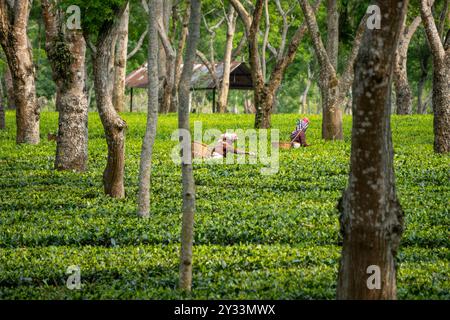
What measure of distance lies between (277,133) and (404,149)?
535cm

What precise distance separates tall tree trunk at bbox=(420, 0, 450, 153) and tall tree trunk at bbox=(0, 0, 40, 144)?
10790mm

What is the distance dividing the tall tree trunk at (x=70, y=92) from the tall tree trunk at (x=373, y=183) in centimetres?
1195

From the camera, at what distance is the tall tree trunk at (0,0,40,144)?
80.4 feet

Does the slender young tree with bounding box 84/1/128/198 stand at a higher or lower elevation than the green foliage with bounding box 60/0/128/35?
lower

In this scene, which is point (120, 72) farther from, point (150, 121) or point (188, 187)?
point (188, 187)

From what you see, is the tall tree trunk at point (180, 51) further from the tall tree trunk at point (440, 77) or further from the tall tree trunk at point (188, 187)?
the tall tree trunk at point (188, 187)

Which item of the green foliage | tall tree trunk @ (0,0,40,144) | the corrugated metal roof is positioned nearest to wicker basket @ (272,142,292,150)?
tall tree trunk @ (0,0,40,144)

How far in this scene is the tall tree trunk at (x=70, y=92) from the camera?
1895cm

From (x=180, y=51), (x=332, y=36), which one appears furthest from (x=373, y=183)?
(x=180, y=51)

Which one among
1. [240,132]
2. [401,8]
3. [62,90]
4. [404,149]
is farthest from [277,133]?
[401,8]

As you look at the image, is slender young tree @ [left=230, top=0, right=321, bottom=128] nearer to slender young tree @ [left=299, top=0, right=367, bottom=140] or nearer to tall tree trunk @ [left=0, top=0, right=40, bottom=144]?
slender young tree @ [left=299, top=0, right=367, bottom=140]

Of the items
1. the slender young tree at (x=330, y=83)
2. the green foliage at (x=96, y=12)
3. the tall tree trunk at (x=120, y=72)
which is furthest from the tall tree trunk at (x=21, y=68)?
the tall tree trunk at (x=120, y=72)

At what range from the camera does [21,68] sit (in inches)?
987

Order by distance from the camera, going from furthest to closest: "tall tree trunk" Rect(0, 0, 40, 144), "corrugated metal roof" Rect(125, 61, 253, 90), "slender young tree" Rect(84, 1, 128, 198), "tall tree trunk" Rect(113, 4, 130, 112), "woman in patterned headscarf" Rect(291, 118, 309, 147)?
"corrugated metal roof" Rect(125, 61, 253, 90)
"tall tree trunk" Rect(113, 4, 130, 112)
"tall tree trunk" Rect(0, 0, 40, 144)
"woman in patterned headscarf" Rect(291, 118, 309, 147)
"slender young tree" Rect(84, 1, 128, 198)
